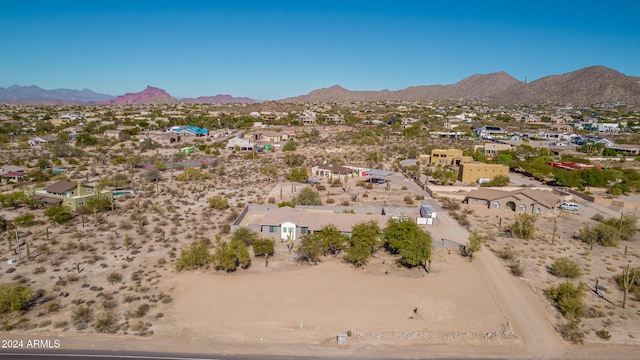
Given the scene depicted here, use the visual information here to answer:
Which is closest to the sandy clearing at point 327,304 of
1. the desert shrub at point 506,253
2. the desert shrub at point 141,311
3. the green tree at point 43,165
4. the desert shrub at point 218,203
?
the desert shrub at point 141,311

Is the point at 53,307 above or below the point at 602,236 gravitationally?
below

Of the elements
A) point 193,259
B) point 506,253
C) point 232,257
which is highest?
point 232,257

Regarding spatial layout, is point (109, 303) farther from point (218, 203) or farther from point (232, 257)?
point (218, 203)

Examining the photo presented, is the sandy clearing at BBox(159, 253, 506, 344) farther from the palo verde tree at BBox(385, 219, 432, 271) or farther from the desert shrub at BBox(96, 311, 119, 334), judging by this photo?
the desert shrub at BBox(96, 311, 119, 334)

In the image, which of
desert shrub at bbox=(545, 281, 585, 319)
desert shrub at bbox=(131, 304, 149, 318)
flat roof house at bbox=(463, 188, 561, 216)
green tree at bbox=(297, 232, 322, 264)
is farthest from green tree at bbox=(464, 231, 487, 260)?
desert shrub at bbox=(131, 304, 149, 318)

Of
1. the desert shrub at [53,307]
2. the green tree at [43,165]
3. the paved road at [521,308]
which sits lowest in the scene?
the paved road at [521,308]

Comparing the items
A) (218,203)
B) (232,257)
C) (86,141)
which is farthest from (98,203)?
(86,141)

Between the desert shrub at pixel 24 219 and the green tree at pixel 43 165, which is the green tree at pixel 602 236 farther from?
the green tree at pixel 43 165
